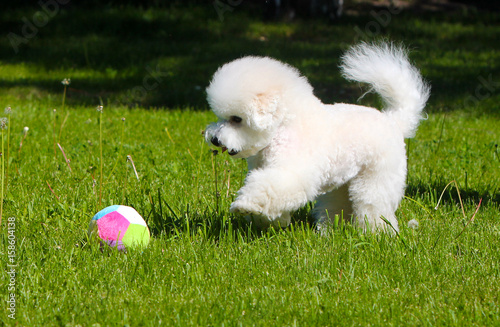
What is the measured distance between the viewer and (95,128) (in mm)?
5898

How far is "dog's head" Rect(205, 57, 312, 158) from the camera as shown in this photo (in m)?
2.72

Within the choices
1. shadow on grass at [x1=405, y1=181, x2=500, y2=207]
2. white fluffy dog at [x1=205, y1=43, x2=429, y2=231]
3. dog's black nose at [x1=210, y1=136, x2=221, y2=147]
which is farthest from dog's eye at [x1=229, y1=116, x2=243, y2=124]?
shadow on grass at [x1=405, y1=181, x2=500, y2=207]

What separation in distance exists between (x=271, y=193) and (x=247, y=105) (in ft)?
1.39

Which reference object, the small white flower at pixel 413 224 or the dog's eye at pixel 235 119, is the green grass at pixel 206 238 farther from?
the dog's eye at pixel 235 119

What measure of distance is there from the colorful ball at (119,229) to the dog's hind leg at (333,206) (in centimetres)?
103

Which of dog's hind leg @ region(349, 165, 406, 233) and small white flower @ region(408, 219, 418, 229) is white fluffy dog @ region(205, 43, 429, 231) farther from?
small white flower @ region(408, 219, 418, 229)

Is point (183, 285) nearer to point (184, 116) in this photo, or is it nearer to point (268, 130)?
point (268, 130)

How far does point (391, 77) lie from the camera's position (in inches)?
131

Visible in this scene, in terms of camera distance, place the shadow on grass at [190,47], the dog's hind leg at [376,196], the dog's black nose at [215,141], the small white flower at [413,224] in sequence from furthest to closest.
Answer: the shadow on grass at [190,47] → the small white flower at [413,224] → the dog's hind leg at [376,196] → the dog's black nose at [215,141]

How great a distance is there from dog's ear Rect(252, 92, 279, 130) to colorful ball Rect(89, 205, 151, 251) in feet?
2.75

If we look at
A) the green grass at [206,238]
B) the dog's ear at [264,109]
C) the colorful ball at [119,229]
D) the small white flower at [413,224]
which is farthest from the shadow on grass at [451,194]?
the colorful ball at [119,229]

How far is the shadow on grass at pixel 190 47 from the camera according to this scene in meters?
8.18

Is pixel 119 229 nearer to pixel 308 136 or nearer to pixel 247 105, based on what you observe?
pixel 247 105

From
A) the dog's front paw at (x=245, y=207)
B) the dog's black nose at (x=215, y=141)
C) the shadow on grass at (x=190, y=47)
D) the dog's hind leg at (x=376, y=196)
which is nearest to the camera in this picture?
the dog's front paw at (x=245, y=207)
